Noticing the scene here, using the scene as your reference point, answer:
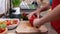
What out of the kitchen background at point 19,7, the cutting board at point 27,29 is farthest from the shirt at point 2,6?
the cutting board at point 27,29

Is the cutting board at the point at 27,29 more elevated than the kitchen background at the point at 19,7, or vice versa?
the kitchen background at the point at 19,7

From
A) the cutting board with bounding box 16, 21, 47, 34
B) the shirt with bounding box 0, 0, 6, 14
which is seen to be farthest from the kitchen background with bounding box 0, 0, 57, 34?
the cutting board with bounding box 16, 21, 47, 34

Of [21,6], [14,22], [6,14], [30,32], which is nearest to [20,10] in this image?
[21,6]

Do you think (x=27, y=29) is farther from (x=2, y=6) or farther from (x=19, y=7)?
(x=19, y=7)

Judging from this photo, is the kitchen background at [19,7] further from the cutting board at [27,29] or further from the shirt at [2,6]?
the cutting board at [27,29]

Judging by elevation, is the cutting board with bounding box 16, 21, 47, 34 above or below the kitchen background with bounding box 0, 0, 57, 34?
below

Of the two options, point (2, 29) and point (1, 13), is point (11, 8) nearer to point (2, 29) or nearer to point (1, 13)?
point (1, 13)

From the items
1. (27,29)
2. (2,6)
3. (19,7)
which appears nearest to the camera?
(27,29)

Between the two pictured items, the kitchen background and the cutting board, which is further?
the kitchen background

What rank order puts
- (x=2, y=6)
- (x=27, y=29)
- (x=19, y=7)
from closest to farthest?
(x=27, y=29) → (x=2, y=6) → (x=19, y=7)

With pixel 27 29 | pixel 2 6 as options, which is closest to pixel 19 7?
pixel 2 6

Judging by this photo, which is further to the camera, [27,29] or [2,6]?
[2,6]

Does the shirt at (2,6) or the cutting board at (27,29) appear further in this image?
the shirt at (2,6)

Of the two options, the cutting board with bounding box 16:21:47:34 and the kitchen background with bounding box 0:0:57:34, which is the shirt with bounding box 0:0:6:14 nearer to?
the kitchen background with bounding box 0:0:57:34
